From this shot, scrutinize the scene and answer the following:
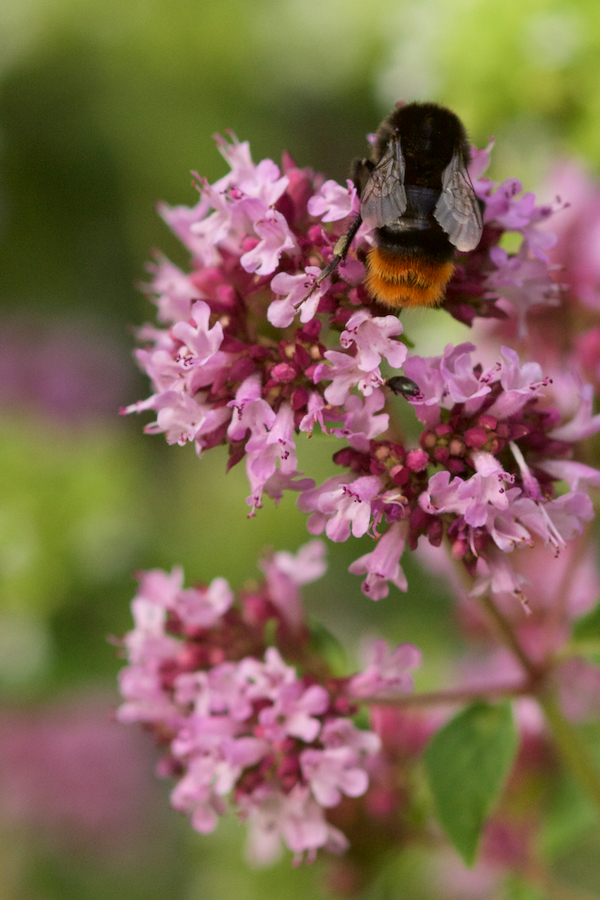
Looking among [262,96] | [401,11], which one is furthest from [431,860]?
[262,96]

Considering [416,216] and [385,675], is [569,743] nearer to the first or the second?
[385,675]

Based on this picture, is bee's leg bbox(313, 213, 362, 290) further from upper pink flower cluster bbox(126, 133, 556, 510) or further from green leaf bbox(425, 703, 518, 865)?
green leaf bbox(425, 703, 518, 865)

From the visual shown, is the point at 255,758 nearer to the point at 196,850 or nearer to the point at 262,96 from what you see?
the point at 196,850

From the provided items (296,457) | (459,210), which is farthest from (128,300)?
(459,210)

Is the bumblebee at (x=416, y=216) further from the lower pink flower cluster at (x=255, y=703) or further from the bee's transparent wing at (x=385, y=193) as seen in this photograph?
the lower pink flower cluster at (x=255, y=703)

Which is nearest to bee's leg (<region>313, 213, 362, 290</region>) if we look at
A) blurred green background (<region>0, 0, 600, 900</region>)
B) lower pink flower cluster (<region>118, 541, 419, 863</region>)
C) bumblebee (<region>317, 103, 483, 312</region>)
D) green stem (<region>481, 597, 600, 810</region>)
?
bumblebee (<region>317, 103, 483, 312</region>)
